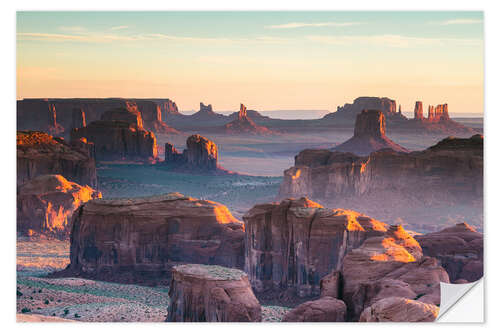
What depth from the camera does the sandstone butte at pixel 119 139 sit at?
52875 mm

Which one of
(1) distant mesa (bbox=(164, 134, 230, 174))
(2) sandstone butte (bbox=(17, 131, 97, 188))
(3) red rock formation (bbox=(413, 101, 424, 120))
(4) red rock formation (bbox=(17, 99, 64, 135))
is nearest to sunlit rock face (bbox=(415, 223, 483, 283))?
(3) red rock formation (bbox=(413, 101, 424, 120))

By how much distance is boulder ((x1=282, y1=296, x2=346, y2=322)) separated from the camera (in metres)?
24.3

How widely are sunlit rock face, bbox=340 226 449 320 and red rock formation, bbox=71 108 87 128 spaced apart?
18.8m

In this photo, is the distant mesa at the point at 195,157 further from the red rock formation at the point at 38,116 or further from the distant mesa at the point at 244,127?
the red rock formation at the point at 38,116

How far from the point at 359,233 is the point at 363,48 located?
27.2 feet

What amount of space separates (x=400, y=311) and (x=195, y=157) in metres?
38.5

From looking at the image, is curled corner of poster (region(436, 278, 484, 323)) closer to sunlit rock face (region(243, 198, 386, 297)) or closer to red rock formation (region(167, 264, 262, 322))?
red rock formation (region(167, 264, 262, 322))

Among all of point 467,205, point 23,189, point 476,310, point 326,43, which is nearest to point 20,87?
point 326,43

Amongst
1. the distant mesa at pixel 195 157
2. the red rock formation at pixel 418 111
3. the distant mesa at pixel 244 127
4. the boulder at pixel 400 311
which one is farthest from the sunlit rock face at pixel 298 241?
the boulder at pixel 400 311

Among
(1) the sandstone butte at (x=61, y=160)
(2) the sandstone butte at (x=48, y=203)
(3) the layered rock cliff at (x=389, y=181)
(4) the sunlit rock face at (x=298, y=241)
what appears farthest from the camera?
(3) the layered rock cliff at (x=389, y=181)

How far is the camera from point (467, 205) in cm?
6006

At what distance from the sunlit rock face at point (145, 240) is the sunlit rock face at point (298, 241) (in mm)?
2481

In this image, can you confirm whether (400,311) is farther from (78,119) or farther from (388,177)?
(388,177)

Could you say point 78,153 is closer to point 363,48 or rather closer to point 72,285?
point 72,285
